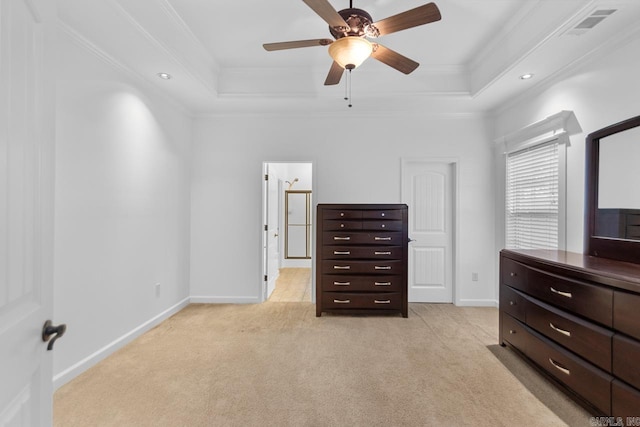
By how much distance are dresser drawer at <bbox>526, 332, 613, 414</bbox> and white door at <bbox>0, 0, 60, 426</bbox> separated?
2.61m

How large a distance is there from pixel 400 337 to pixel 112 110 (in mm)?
3421

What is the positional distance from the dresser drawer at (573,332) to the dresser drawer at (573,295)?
5cm

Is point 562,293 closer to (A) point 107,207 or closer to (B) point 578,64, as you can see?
(B) point 578,64

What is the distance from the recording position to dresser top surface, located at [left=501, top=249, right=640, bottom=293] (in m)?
1.68

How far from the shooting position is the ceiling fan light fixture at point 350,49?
1933 mm

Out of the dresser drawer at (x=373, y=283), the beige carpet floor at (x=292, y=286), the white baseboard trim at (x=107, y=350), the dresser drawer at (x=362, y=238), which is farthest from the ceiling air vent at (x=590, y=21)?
the white baseboard trim at (x=107, y=350)

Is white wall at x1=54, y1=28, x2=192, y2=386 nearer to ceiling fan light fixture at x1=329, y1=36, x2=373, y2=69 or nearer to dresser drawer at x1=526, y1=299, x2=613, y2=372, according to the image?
ceiling fan light fixture at x1=329, y1=36, x2=373, y2=69

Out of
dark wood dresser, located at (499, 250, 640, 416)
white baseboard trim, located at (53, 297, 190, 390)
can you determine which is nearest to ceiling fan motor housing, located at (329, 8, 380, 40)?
dark wood dresser, located at (499, 250, 640, 416)

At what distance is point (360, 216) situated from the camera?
3.63 meters

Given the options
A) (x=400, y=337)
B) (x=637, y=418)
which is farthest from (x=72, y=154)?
(x=637, y=418)

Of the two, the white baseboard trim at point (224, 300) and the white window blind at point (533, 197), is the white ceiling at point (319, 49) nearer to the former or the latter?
the white window blind at point (533, 197)

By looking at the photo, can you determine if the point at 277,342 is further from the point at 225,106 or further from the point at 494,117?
the point at 494,117

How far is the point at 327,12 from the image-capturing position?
172cm

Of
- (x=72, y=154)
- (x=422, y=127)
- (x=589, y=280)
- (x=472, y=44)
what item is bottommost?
(x=589, y=280)
